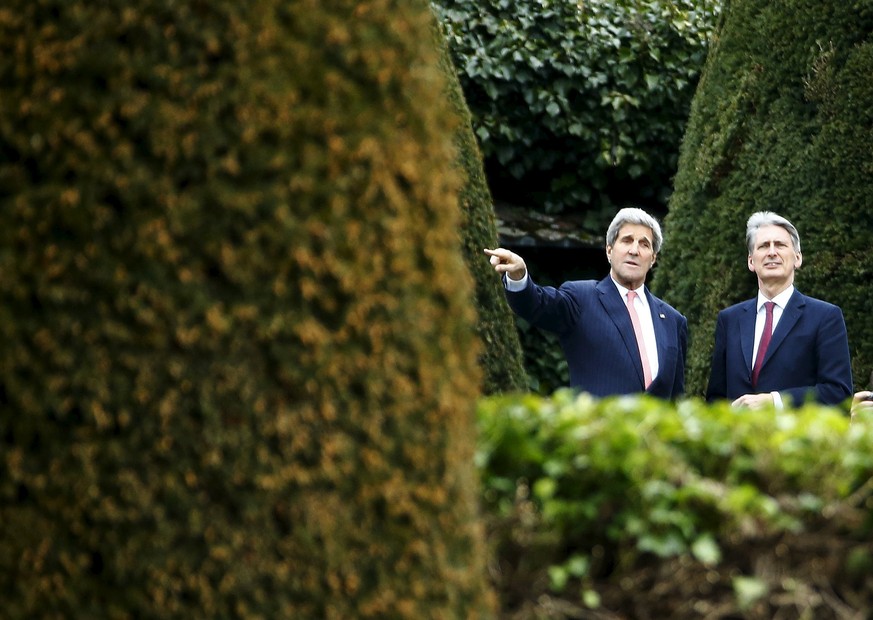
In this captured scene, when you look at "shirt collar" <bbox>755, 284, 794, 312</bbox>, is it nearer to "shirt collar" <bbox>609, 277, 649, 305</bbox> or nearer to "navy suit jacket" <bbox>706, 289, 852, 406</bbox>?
"navy suit jacket" <bbox>706, 289, 852, 406</bbox>

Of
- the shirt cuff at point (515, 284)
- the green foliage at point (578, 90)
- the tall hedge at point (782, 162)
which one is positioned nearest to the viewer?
the shirt cuff at point (515, 284)

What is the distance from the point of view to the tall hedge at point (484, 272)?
559 centimetres

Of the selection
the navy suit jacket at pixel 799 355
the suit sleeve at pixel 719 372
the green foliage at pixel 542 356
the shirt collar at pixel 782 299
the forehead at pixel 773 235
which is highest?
the forehead at pixel 773 235

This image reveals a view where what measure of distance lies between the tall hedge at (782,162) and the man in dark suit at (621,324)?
1.55 metres

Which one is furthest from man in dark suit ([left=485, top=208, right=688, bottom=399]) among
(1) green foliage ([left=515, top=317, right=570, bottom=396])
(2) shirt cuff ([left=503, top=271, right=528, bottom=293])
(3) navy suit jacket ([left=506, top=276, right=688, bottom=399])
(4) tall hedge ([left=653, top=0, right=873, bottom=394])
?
(1) green foliage ([left=515, top=317, right=570, bottom=396])

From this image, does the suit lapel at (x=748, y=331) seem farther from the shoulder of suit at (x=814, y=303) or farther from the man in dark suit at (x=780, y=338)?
the shoulder of suit at (x=814, y=303)

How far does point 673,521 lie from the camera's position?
2910 mm

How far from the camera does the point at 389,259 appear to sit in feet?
8.76

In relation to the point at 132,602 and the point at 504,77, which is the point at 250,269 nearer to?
the point at 132,602

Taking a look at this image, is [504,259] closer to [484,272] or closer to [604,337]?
[484,272]

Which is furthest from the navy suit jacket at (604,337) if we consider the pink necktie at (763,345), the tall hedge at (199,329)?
the tall hedge at (199,329)

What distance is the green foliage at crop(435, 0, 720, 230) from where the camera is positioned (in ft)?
32.6

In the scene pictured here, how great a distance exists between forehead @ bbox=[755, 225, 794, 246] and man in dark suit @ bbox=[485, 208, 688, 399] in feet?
1.60

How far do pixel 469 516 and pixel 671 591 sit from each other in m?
0.58
